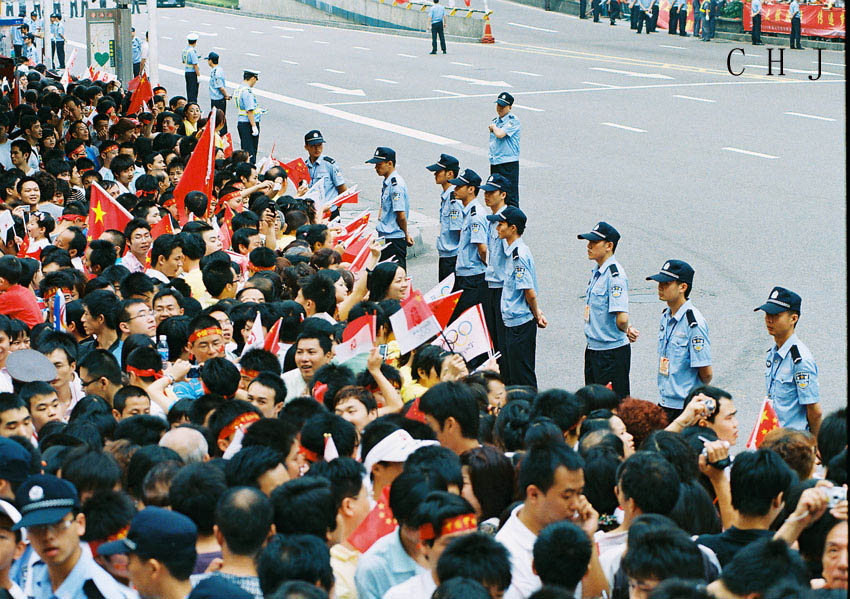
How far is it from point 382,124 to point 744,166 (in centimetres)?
841

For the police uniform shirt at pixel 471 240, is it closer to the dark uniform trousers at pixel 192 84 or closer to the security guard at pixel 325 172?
the security guard at pixel 325 172

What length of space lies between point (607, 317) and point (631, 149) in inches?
517

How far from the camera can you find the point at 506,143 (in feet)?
56.7

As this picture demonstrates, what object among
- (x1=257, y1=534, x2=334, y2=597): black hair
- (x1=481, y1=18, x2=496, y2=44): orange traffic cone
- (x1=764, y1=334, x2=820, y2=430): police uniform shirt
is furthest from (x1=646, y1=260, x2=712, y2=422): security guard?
(x1=481, y1=18, x2=496, y2=44): orange traffic cone

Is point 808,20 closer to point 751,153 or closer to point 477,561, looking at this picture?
point 751,153

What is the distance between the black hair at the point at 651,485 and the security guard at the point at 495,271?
18.6 ft

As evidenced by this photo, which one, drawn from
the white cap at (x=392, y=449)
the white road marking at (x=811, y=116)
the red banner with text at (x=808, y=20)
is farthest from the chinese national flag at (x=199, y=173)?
the red banner with text at (x=808, y=20)

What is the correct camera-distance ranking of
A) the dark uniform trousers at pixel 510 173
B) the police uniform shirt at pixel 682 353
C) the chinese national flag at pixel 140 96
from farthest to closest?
the chinese national flag at pixel 140 96
the dark uniform trousers at pixel 510 173
the police uniform shirt at pixel 682 353

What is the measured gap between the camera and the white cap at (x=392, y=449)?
5.80 metres

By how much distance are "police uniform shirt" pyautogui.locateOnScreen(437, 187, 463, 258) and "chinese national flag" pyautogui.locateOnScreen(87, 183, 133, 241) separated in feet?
11.0

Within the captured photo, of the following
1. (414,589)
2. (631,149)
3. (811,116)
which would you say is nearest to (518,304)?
(414,589)

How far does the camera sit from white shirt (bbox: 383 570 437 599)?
182 inches

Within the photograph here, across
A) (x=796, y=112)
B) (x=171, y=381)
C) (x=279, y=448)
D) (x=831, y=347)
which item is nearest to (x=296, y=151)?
(x=796, y=112)

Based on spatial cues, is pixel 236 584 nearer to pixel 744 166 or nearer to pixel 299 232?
pixel 299 232
